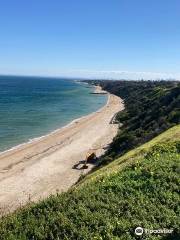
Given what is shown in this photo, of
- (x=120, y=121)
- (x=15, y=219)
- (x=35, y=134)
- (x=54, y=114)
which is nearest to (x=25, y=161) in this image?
(x=35, y=134)

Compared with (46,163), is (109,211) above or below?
above

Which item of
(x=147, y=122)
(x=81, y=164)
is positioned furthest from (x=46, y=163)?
(x=147, y=122)

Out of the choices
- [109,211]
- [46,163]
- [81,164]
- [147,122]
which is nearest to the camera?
[109,211]

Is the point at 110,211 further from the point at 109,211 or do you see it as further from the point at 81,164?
the point at 81,164

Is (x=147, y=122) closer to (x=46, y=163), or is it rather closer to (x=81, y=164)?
(x=81, y=164)

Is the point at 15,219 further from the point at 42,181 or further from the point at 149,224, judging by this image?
the point at 42,181

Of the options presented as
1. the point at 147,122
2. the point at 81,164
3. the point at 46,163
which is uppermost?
the point at 147,122

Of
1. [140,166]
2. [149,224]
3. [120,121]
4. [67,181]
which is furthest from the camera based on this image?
[120,121]

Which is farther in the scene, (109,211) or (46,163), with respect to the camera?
(46,163)

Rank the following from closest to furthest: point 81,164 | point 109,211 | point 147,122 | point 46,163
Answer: point 109,211 → point 81,164 → point 46,163 → point 147,122
